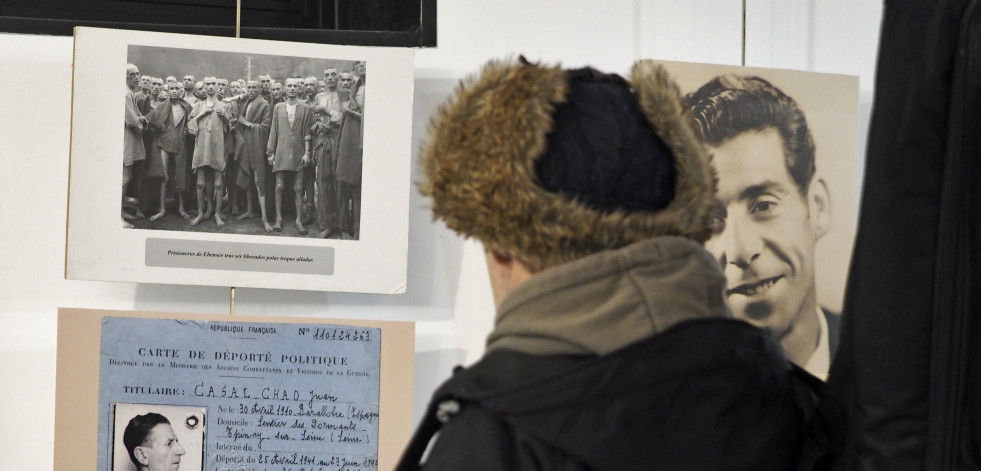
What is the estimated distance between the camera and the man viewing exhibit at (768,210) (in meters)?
1.23

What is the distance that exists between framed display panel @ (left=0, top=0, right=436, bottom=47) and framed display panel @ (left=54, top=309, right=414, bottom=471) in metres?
0.35

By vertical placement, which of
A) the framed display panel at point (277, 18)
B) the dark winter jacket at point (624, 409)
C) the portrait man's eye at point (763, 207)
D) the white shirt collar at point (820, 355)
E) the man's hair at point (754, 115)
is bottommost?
the white shirt collar at point (820, 355)

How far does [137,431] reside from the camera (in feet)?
3.71

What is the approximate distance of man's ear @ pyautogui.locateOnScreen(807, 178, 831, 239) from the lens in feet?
4.12

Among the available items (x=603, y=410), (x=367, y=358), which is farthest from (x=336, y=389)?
(x=603, y=410)

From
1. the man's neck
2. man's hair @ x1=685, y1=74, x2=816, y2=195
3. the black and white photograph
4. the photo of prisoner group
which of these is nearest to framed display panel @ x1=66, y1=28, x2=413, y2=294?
the photo of prisoner group

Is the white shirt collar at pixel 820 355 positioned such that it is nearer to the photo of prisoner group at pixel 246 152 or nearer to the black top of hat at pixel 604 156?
the photo of prisoner group at pixel 246 152

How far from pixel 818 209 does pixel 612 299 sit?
0.78m

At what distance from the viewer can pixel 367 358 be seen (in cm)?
115

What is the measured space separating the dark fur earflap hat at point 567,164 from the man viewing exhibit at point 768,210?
62 cm

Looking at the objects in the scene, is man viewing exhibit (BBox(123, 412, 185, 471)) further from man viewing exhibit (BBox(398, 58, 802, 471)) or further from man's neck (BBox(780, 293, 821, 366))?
man's neck (BBox(780, 293, 821, 366))

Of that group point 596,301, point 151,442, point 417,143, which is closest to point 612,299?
point 596,301

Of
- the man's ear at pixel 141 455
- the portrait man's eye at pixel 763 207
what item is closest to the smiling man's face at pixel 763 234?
the portrait man's eye at pixel 763 207

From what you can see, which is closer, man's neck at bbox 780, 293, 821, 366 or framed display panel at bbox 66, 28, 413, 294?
framed display panel at bbox 66, 28, 413, 294
